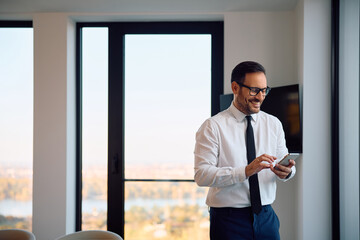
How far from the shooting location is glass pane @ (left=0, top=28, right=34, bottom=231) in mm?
4012

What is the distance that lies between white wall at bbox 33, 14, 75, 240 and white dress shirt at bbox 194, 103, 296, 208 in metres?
2.25

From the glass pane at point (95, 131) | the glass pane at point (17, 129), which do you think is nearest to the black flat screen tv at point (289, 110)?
the glass pane at point (95, 131)

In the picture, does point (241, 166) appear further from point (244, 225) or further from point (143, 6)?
point (143, 6)

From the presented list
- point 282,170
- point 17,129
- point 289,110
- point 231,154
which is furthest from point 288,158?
point 17,129

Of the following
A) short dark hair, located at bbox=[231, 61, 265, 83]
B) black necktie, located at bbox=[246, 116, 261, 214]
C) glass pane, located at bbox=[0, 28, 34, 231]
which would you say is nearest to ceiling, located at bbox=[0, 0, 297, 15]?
glass pane, located at bbox=[0, 28, 34, 231]

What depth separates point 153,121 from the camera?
3.95 m

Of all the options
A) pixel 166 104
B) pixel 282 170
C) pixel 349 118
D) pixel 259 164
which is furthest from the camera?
pixel 166 104

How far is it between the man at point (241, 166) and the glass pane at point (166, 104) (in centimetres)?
184

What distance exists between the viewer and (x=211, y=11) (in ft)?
12.2

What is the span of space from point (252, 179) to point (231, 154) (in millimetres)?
175

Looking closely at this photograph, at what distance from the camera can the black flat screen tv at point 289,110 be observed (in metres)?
3.24

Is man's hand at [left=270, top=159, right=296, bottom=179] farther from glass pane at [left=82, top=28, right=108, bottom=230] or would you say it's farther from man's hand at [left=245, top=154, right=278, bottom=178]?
glass pane at [left=82, top=28, right=108, bottom=230]

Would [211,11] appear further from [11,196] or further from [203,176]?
[11,196]

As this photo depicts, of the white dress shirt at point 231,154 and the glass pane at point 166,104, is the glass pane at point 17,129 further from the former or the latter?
the white dress shirt at point 231,154
